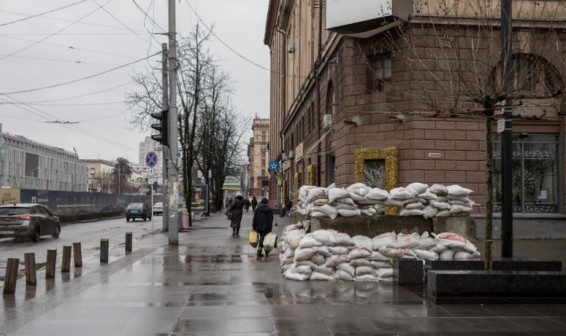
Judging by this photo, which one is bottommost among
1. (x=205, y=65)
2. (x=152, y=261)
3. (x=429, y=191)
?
(x=152, y=261)

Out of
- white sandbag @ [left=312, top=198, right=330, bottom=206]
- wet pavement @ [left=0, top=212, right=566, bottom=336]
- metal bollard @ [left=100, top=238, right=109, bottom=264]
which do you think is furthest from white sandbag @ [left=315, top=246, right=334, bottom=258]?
metal bollard @ [left=100, top=238, right=109, bottom=264]

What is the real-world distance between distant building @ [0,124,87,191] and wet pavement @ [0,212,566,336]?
70.0 m

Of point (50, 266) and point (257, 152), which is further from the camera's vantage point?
point (257, 152)

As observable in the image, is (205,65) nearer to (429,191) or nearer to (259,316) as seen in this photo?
(429,191)

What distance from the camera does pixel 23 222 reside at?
70.5 ft

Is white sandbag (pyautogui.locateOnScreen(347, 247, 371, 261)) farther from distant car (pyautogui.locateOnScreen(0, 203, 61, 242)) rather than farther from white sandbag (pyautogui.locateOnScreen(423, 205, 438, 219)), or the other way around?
distant car (pyautogui.locateOnScreen(0, 203, 61, 242))

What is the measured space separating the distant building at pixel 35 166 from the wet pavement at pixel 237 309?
70.0 meters

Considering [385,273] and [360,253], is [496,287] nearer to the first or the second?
[385,273]

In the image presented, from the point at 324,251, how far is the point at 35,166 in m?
94.1

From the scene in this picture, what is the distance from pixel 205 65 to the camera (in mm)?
33500

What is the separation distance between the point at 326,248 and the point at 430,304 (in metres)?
2.85

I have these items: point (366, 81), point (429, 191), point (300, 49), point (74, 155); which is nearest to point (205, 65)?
point (300, 49)

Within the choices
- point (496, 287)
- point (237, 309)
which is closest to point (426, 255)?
point (496, 287)

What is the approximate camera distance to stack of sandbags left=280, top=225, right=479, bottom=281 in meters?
11.0
